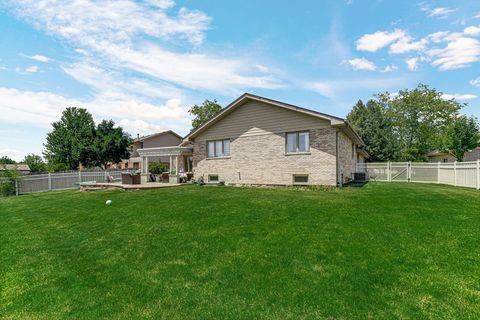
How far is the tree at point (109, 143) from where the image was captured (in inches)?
1459

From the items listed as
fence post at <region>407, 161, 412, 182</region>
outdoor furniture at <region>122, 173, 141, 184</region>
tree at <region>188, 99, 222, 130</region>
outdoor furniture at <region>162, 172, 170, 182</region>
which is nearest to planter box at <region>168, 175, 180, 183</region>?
outdoor furniture at <region>162, 172, 170, 182</region>

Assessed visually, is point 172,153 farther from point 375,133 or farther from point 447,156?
point 447,156

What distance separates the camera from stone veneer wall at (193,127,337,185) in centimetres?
1496

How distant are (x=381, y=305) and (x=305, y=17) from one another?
14.7 m

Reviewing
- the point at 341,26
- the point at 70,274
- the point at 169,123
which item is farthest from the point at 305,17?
the point at 169,123

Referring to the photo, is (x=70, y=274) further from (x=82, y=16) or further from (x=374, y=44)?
(x=374, y=44)

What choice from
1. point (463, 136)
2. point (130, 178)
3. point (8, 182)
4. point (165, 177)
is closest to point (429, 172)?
point (463, 136)

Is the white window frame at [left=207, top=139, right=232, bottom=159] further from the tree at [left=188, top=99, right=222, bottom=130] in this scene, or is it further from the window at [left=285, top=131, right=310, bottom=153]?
the tree at [left=188, top=99, right=222, bottom=130]

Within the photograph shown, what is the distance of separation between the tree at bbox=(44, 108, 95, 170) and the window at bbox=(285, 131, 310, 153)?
3014cm

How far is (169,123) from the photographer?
4694 cm

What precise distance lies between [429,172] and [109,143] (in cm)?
3594

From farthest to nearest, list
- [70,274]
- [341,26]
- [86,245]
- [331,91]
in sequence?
[331,91], [341,26], [86,245], [70,274]

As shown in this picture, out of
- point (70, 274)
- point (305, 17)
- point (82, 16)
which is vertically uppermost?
point (305, 17)

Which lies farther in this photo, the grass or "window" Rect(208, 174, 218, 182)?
"window" Rect(208, 174, 218, 182)
